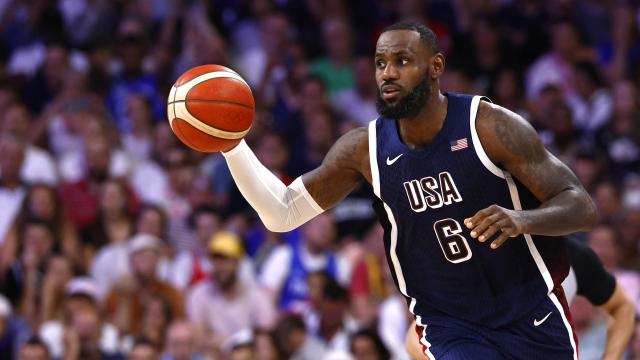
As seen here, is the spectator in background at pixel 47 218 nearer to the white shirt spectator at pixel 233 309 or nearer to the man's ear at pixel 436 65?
the white shirt spectator at pixel 233 309

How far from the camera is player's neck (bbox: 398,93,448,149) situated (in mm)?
5086

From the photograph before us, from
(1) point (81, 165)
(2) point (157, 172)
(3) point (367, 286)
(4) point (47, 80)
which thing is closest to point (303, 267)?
(3) point (367, 286)

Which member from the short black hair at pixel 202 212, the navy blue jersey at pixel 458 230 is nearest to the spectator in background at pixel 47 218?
the short black hair at pixel 202 212

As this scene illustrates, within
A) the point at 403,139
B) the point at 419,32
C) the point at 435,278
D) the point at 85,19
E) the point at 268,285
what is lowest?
the point at 435,278

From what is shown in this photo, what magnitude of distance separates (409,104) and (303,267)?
4.59 m

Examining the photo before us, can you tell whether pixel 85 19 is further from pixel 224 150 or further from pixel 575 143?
pixel 224 150

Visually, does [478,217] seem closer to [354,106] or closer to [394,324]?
[394,324]

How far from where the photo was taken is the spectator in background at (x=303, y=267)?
9.42 m

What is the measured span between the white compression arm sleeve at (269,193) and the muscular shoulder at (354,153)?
0.21 metres

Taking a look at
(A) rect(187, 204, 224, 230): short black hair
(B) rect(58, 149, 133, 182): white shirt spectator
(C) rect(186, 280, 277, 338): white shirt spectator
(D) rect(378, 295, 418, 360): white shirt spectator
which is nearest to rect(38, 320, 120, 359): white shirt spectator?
(C) rect(186, 280, 277, 338): white shirt spectator

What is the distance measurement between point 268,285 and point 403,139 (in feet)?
14.8

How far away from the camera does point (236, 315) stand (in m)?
9.27

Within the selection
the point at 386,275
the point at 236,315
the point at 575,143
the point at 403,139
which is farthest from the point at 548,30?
the point at 403,139

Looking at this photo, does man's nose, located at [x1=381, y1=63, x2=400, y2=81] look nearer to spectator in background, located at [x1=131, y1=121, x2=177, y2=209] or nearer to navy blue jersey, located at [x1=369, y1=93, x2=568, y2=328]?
navy blue jersey, located at [x1=369, y1=93, x2=568, y2=328]
